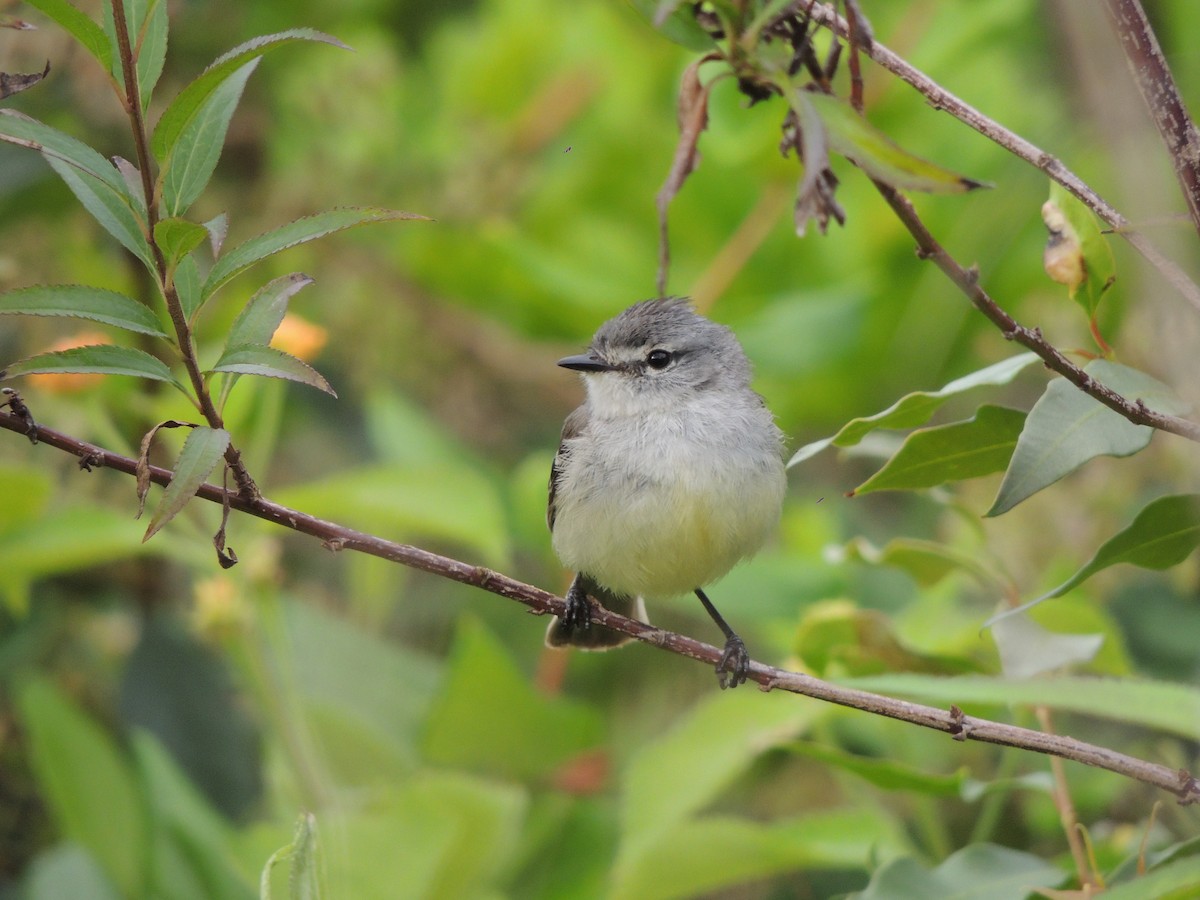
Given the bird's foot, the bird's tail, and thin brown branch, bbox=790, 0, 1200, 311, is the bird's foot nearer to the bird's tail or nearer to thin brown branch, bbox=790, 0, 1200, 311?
the bird's tail

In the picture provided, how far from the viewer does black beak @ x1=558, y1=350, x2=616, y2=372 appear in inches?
128

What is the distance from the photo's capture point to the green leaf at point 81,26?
1402 mm

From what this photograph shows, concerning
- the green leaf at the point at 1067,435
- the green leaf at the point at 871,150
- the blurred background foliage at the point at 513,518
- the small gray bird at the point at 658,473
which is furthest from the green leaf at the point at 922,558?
the green leaf at the point at 871,150

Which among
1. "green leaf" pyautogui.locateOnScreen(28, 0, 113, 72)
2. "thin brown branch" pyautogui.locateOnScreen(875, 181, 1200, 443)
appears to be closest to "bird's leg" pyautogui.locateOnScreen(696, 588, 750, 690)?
"thin brown branch" pyautogui.locateOnScreen(875, 181, 1200, 443)

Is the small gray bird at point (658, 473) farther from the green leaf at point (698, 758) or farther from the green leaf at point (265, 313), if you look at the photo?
the green leaf at point (265, 313)

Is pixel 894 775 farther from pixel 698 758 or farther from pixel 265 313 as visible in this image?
pixel 265 313

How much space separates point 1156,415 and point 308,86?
11.6ft

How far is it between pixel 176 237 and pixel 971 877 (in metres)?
1.50

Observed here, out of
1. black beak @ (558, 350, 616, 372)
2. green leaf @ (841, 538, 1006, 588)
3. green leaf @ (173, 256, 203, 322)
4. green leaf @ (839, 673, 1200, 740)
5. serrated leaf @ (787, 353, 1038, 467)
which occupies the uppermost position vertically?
black beak @ (558, 350, 616, 372)

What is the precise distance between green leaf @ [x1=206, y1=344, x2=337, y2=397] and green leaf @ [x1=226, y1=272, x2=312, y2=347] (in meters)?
0.05

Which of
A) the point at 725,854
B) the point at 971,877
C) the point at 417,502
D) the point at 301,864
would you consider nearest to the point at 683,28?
the point at 301,864

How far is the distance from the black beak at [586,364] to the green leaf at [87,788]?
1500mm

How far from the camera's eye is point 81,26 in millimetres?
1428

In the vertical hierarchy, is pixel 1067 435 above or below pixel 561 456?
below
